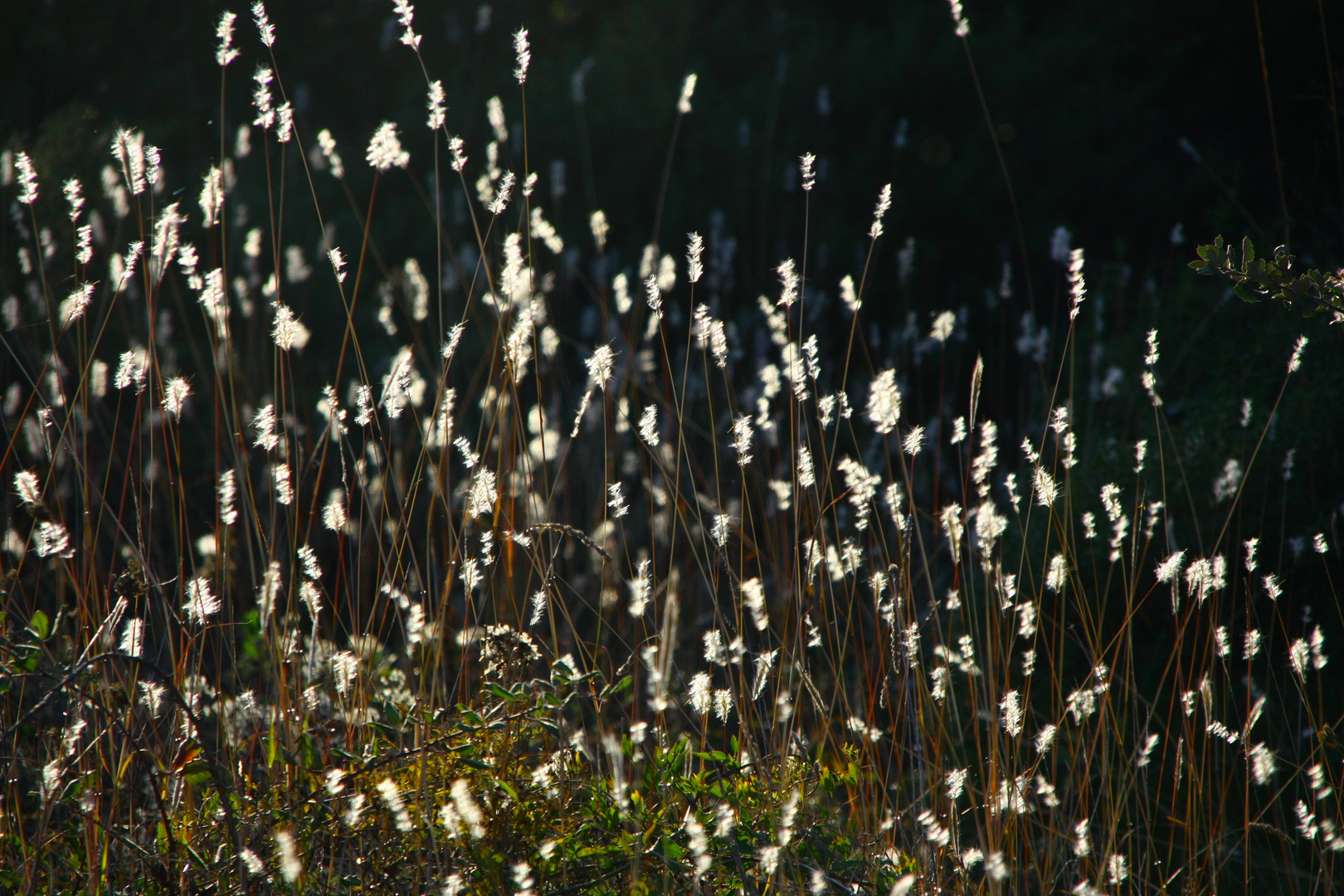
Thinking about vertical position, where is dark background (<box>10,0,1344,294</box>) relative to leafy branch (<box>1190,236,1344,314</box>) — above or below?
above

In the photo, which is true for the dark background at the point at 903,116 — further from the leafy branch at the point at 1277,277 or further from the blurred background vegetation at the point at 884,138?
the leafy branch at the point at 1277,277


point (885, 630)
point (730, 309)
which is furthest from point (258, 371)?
point (885, 630)

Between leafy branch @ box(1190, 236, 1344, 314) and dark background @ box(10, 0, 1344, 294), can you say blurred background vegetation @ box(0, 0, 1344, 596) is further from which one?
leafy branch @ box(1190, 236, 1344, 314)

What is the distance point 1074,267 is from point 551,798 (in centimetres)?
120

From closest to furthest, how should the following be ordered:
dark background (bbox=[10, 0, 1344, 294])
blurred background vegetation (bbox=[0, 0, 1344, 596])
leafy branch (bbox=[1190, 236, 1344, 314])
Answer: leafy branch (bbox=[1190, 236, 1344, 314]) < blurred background vegetation (bbox=[0, 0, 1344, 596]) < dark background (bbox=[10, 0, 1344, 294])

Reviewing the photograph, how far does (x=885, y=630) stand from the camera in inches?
73.0

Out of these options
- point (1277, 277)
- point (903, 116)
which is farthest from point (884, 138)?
point (1277, 277)

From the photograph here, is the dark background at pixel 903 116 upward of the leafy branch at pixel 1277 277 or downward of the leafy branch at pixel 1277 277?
Answer: upward

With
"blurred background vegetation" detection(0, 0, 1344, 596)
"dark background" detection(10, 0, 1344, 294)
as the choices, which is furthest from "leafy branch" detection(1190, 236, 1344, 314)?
"dark background" detection(10, 0, 1344, 294)

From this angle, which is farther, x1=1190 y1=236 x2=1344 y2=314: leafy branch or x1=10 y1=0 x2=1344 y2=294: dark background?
x1=10 y1=0 x2=1344 y2=294: dark background

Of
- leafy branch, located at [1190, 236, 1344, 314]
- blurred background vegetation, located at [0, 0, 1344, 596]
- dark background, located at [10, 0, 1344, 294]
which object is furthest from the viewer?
dark background, located at [10, 0, 1344, 294]

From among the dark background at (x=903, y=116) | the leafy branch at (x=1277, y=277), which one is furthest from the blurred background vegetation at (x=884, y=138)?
the leafy branch at (x=1277, y=277)

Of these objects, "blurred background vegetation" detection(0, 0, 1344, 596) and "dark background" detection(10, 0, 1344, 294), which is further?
"dark background" detection(10, 0, 1344, 294)

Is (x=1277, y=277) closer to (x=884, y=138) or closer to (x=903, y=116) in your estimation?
(x=884, y=138)
